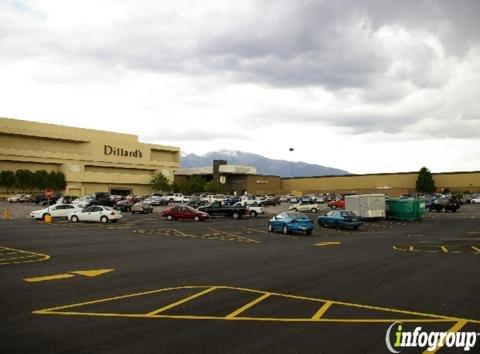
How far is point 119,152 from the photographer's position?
120812mm

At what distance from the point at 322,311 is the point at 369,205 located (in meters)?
36.4

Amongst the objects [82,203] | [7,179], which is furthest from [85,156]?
[82,203]

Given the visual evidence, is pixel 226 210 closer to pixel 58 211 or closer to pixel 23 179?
pixel 58 211

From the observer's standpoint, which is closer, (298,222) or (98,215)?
(298,222)

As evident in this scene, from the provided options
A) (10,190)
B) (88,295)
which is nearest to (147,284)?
(88,295)

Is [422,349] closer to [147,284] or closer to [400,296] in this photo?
[400,296]

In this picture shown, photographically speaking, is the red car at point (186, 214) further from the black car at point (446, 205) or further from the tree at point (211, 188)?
the tree at point (211, 188)

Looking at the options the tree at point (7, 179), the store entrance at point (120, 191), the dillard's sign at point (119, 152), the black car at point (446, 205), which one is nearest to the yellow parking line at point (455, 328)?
the black car at point (446, 205)

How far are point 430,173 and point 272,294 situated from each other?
12342 cm

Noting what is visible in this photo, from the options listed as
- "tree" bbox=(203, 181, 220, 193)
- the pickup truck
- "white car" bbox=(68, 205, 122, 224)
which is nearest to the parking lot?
"white car" bbox=(68, 205, 122, 224)

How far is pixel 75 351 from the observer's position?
7.73 metres

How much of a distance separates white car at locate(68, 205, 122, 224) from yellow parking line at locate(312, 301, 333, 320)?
32.5 metres

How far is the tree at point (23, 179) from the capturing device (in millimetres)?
94250
